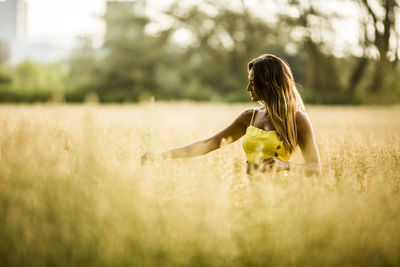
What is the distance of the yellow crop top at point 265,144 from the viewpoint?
2732 mm

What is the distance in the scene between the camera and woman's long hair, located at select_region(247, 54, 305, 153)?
8.86ft

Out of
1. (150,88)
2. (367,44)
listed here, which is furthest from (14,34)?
(367,44)

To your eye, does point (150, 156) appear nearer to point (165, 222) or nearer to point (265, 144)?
point (165, 222)

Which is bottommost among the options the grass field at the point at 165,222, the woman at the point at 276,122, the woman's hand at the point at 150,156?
the grass field at the point at 165,222

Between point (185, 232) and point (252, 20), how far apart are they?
3301 cm

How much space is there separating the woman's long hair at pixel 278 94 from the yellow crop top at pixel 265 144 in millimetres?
50

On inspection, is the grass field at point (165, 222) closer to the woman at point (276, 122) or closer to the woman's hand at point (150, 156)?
the woman's hand at point (150, 156)

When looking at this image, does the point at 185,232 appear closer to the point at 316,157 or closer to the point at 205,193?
the point at 205,193

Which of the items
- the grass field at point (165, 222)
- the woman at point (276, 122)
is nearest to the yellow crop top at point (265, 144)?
the woman at point (276, 122)

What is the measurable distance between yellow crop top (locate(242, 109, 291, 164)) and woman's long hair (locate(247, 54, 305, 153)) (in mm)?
50

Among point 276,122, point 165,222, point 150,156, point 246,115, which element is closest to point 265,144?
point 276,122

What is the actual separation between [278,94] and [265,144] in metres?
0.41

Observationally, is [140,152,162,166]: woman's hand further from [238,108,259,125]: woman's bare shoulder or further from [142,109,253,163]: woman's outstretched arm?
[238,108,259,125]: woman's bare shoulder

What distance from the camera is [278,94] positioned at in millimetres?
2730
